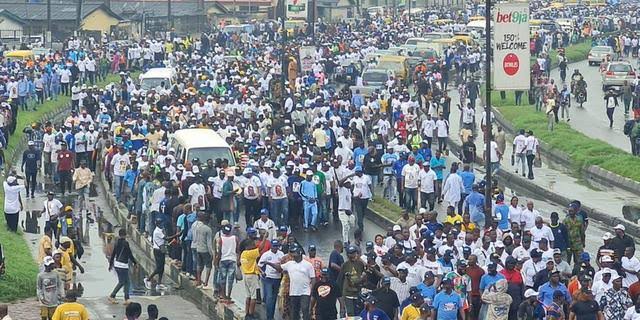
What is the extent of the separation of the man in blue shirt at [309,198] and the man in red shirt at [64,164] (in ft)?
20.6

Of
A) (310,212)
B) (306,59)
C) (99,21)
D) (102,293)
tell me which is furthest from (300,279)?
(99,21)

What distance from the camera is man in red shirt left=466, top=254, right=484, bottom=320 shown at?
2066 cm

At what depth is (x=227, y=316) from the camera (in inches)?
908

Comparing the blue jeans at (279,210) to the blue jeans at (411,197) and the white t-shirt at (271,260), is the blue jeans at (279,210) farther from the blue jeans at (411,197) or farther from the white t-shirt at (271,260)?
the white t-shirt at (271,260)

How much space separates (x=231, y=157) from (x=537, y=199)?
7178 millimetres

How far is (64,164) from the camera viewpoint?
33469 millimetres

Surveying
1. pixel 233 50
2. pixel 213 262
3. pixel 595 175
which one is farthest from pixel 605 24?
pixel 213 262

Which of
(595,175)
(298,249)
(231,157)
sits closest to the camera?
(298,249)

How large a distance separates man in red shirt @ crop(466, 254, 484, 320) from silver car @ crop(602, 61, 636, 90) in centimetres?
3737

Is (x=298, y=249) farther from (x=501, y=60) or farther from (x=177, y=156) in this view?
(x=177, y=156)

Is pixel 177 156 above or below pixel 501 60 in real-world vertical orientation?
below

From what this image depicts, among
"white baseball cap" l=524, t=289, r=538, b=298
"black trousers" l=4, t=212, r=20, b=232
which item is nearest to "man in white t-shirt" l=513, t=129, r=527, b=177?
"black trousers" l=4, t=212, r=20, b=232

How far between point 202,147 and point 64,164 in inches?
136

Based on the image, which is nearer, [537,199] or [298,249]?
[298,249]
